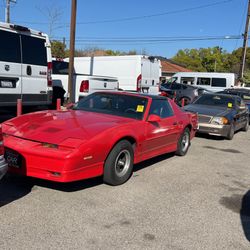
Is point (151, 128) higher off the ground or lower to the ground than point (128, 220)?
higher

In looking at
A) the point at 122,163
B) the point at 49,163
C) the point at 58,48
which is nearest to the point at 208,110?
the point at 122,163

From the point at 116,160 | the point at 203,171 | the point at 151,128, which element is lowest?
the point at 203,171

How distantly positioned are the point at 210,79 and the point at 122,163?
925 inches

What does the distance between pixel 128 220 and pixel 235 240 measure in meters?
1.18

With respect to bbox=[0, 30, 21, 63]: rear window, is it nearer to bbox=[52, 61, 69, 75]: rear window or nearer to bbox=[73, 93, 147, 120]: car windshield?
bbox=[73, 93, 147, 120]: car windshield

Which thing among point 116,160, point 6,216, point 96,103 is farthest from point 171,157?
point 6,216

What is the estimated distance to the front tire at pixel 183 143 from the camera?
23.2 ft

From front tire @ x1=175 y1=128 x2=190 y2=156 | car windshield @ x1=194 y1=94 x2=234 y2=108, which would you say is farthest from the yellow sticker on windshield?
car windshield @ x1=194 y1=94 x2=234 y2=108

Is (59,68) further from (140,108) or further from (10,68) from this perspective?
(140,108)

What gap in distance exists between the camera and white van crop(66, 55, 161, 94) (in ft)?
45.5

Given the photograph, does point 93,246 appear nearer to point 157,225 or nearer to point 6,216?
point 157,225

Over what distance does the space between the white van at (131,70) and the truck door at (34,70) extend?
6159 millimetres

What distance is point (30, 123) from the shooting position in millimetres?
4891

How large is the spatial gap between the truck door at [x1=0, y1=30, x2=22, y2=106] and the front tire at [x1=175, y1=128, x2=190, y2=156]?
148 inches
